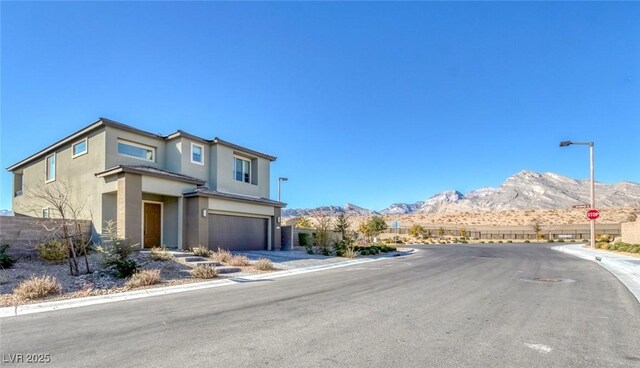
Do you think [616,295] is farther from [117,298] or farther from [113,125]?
[113,125]

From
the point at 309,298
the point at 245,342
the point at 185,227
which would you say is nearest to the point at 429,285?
the point at 309,298

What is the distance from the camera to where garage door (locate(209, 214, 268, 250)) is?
2130 centimetres

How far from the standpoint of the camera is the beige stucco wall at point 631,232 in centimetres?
2839

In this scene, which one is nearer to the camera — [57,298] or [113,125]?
[57,298]

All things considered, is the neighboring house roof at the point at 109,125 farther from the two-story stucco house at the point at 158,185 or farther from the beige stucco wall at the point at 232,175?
the beige stucco wall at the point at 232,175

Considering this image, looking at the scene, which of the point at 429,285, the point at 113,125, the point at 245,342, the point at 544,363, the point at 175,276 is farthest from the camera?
the point at 113,125

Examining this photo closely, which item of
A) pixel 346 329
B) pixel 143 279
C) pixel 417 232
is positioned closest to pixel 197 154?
pixel 143 279

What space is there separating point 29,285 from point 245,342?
722 cm

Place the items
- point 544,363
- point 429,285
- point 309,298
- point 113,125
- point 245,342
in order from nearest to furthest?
1. point 544,363
2. point 245,342
3. point 309,298
4. point 429,285
5. point 113,125

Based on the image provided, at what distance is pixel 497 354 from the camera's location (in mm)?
5117

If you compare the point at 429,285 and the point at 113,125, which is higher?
the point at 113,125

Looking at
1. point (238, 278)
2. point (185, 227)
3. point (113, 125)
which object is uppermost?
point (113, 125)

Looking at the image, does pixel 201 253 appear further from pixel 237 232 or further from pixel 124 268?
pixel 237 232

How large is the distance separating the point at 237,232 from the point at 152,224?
4977 mm
